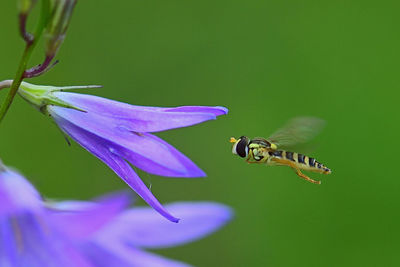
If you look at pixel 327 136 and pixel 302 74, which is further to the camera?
pixel 302 74

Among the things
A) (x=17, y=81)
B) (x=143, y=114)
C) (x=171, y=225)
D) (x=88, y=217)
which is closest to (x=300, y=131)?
(x=171, y=225)

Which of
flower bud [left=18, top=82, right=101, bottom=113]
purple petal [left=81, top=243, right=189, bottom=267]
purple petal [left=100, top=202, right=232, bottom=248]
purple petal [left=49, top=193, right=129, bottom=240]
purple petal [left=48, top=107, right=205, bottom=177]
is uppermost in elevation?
flower bud [left=18, top=82, right=101, bottom=113]

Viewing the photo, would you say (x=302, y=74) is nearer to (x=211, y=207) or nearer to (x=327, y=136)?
(x=327, y=136)

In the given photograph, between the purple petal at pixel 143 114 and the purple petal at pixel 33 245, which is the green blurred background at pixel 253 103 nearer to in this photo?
the purple petal at pixel 143 114

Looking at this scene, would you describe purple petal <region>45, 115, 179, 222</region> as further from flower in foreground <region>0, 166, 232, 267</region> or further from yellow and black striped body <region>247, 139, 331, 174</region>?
yellow and black striped body <region>247, 139, 331, 174</region>

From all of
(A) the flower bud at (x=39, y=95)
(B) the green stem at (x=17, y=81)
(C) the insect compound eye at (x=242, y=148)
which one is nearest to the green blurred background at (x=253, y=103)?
(C) the insect compound eye at (x=242, y=148)

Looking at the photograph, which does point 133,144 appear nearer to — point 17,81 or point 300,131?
point 17,81

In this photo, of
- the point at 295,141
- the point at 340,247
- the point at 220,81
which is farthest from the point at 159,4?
the point at 295,141

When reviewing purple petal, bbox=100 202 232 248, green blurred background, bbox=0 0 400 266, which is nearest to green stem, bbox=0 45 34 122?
purple petal, bbox=100 202 232 248
